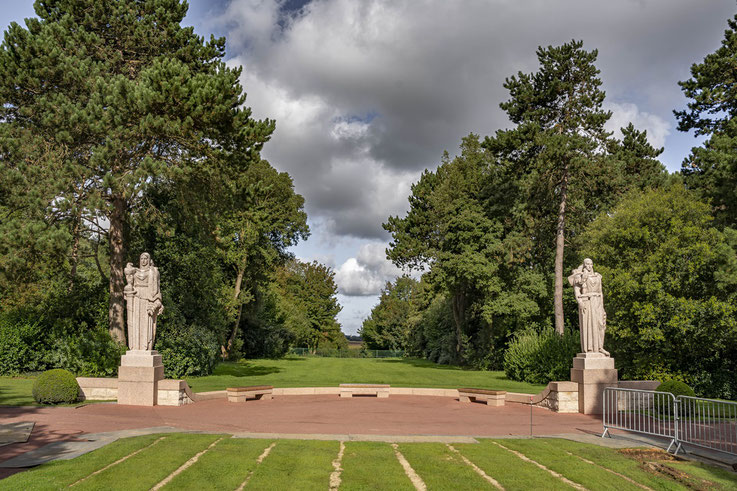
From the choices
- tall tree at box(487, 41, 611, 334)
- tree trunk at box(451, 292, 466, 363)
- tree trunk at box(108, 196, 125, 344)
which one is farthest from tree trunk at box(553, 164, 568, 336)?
tree trunk at box(108, 196, 125, 344)

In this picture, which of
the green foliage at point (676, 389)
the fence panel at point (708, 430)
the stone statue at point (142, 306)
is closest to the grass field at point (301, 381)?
the stone statue at point (142, 306)

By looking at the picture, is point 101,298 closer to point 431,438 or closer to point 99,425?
point 99,425

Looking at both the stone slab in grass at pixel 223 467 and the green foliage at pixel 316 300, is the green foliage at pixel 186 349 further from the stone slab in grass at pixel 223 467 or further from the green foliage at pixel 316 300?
the green foliage at pixel 316 300

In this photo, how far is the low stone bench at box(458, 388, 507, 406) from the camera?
18156 mm

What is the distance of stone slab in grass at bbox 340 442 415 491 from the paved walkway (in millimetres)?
1348

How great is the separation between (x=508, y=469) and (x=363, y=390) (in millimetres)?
12334

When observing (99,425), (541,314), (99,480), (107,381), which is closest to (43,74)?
(107,381)

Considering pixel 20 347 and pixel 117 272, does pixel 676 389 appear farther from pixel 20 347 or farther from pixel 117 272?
pixel 20 347

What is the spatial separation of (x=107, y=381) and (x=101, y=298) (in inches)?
446

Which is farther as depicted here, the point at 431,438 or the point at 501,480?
the point at 431,438

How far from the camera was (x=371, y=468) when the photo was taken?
8570mm

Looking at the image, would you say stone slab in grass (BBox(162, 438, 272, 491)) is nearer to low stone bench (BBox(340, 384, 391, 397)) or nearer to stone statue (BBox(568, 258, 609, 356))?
low stone bench (BBox(340, 384, 391, 397))

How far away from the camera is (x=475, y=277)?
38062mm

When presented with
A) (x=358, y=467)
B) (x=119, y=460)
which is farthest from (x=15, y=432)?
(x=358, y=467)
